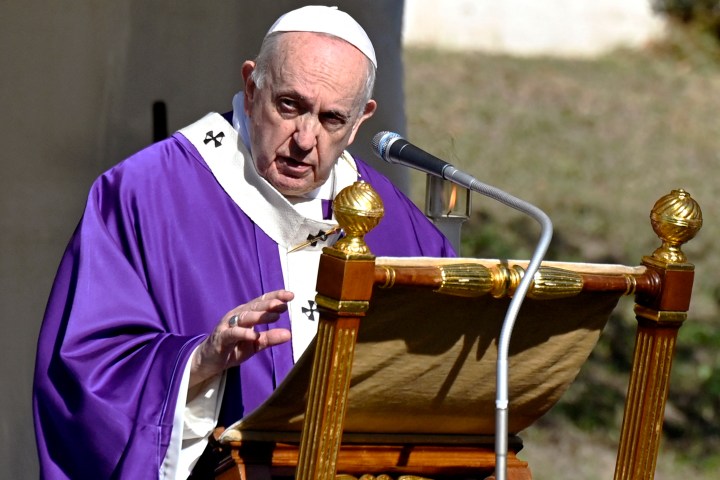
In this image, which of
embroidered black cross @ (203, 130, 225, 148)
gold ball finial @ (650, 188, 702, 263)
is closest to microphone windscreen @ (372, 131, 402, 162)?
embroidered black cross @ (203, 130, 225, 148)

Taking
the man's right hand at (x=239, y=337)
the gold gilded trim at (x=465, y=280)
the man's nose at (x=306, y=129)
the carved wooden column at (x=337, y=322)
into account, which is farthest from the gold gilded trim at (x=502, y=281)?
the man's nose at (x=306, y=129)

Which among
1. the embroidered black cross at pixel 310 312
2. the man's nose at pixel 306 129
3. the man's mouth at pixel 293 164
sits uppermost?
the man's nose at pixel 306 129

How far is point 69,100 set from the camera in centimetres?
438

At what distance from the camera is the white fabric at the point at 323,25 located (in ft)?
10.8

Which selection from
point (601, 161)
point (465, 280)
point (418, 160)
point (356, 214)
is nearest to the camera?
point (356, 214)

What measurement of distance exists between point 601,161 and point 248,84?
8.81 metres

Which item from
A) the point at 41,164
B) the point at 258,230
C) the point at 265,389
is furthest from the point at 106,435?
the point at 41,164

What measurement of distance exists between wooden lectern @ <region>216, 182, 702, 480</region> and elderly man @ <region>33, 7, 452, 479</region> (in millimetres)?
256

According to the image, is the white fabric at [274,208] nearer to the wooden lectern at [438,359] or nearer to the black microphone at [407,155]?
the black microphone at [407,155]

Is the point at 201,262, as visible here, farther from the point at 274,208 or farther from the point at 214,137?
the point at 214,137

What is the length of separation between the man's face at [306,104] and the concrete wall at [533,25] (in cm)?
1006

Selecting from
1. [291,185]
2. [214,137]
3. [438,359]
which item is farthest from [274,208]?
[438,359]

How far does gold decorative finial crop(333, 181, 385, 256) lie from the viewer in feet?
7.43

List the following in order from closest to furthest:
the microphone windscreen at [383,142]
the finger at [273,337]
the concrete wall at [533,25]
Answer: the finger at [273,337] < the microphone windscreen at [383,142] < the concrete wall at [533,25]
